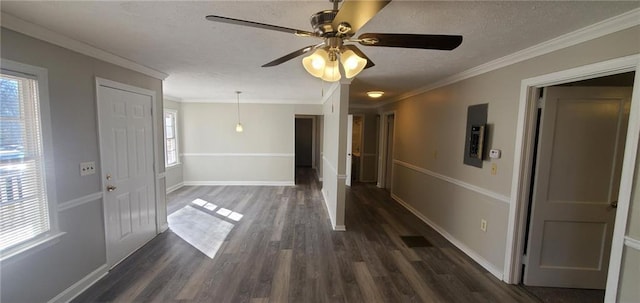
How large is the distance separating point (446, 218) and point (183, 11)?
3748 millimetres

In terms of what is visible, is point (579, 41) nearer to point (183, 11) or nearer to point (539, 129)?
point (539, 129)

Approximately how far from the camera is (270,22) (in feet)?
5.45

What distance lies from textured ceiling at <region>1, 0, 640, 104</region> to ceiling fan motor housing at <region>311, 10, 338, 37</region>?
0.26m

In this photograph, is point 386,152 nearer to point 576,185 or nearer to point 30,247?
point 576,185

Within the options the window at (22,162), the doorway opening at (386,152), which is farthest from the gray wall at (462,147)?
the window at (22,162)

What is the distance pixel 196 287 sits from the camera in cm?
233

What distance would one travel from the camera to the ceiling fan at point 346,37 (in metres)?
1.06

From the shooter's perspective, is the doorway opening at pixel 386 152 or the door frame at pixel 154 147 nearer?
the door frame at pixel 154 147

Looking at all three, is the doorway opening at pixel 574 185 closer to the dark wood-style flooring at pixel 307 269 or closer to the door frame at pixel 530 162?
the door frame at pixel 530 162

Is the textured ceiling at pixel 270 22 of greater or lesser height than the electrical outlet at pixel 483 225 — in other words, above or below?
above

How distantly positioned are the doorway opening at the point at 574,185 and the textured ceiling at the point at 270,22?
75 cm

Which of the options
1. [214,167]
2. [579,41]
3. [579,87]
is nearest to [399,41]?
[579,41]

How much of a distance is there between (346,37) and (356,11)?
271 millimetres

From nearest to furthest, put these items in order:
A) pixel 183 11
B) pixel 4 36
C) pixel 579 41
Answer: pixel 183 11, pixel 4 36, pixel 579 41
